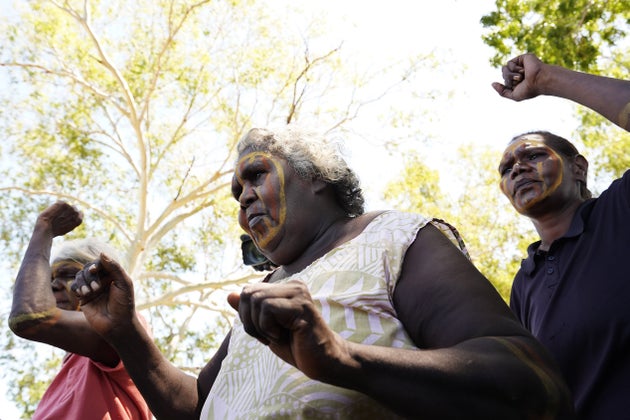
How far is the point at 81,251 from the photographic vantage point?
348cm

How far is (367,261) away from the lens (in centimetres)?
186

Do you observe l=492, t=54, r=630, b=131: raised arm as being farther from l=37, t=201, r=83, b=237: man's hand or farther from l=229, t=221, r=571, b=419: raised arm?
l=37, t=201, r=83, b=237: man's hand

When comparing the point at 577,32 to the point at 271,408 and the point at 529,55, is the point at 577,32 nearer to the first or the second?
the point at 529,55

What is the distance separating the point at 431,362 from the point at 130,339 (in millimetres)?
1241

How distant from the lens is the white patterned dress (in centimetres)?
159

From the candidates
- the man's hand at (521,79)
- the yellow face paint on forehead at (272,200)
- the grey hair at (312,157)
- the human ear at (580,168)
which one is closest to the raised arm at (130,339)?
the yellow face paint on forehead at (272,200)

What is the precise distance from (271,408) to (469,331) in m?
0.51

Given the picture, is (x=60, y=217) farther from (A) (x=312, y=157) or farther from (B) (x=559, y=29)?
(B) (x=559, y=29)

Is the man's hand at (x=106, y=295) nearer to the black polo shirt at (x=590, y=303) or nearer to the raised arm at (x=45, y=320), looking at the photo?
the raised arm at (x=45, y=320)

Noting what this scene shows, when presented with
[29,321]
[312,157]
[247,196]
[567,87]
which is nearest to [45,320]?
[29,321]

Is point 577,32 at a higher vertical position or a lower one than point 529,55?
higher

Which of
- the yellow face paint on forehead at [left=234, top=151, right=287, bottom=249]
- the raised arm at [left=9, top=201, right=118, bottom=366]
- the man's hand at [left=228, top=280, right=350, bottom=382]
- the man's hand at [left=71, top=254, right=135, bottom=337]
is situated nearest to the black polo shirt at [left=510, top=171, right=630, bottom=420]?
the yellow face paint on forehead at [left=234, top=151, right=287, bottom=249]

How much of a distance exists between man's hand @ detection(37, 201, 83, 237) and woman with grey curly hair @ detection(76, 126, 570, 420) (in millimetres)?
1195

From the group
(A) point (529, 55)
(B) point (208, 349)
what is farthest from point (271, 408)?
(B) point (208, 349)
